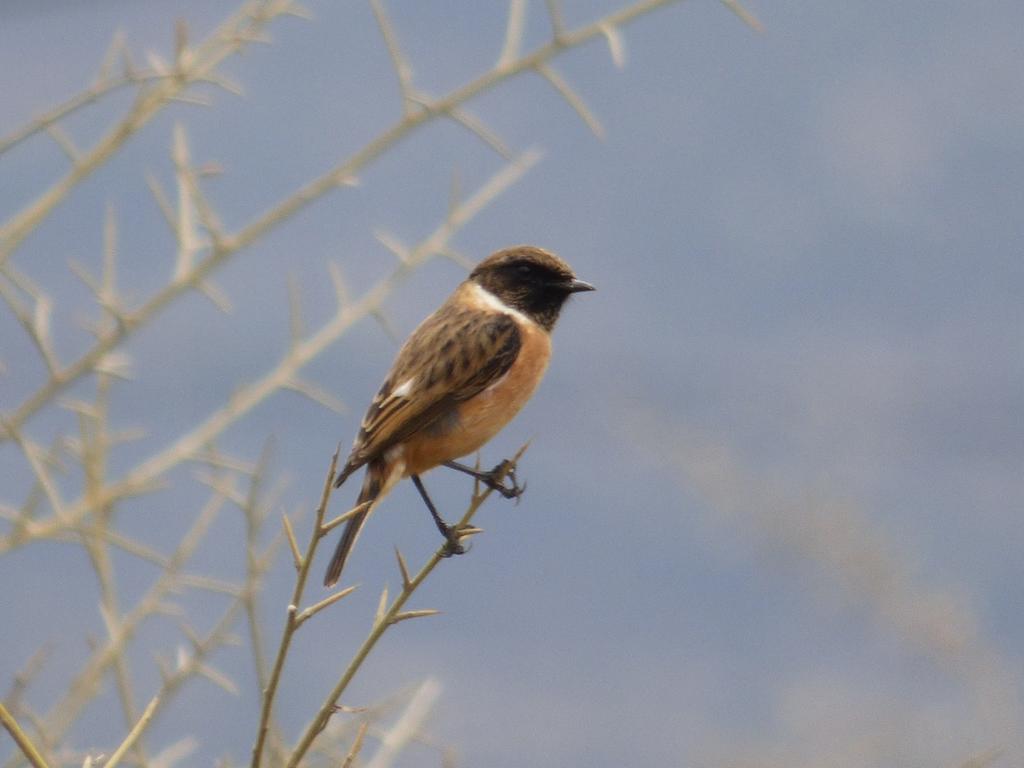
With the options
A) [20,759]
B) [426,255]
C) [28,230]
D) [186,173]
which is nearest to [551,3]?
[426,255]

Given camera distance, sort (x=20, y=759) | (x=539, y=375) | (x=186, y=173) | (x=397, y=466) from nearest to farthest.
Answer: (x=20, y=759) → (x=186, y=173) → (x=397, y=466) → (x=539, y=375)

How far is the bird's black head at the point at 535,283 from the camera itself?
4766 mm

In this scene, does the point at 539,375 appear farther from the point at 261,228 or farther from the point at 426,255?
the point at 261,228

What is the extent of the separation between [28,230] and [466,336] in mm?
1614

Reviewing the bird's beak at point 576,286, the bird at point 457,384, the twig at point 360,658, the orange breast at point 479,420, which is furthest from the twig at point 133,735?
the bird's beak at point 576,286

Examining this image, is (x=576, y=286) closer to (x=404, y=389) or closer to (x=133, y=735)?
(x=404, y=389)

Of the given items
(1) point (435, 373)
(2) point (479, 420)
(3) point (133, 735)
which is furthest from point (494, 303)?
(3) point (133, 735)

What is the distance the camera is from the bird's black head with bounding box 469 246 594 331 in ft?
15.6

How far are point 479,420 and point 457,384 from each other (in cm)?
14

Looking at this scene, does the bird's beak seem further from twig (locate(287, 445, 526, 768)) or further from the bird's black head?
twig (locate(287, 445, 526, 768))

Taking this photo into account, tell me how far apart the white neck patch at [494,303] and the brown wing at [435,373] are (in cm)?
8

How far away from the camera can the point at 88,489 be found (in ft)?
10.8

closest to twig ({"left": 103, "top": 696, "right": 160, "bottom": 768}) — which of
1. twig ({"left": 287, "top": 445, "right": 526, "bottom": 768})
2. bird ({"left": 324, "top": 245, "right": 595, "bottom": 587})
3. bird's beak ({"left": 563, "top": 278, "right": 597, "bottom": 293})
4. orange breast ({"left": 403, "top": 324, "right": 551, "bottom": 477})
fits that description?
twig ({"left": 287, "top": 445, "right": 526, "bottom": 768})

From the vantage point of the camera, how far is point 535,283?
15.9ft
